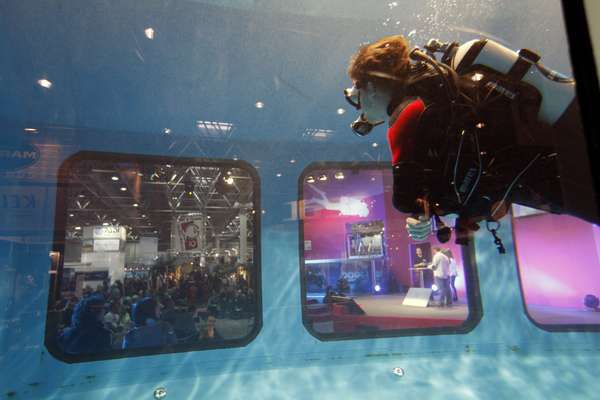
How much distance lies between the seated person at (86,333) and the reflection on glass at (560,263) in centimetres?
613

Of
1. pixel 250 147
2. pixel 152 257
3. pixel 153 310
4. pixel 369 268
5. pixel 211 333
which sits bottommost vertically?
pixel 211 333

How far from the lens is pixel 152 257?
4922 mm

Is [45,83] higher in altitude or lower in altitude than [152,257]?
higher

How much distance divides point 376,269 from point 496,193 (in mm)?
6185

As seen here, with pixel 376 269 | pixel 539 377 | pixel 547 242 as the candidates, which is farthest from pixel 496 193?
pixel 547 242

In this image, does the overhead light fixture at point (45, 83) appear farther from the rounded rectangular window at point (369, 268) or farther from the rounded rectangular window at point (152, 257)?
the rounded rectangular window at point (369, 268)

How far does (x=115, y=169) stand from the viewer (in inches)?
173

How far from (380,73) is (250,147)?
331cm

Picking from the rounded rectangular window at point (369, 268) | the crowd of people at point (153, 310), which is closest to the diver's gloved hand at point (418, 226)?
the rounded rectangular window at point (369, 268)

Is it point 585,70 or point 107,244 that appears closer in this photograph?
point 585,70

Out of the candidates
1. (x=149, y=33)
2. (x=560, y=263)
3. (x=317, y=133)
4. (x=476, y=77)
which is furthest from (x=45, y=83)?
(x=560, y=263)

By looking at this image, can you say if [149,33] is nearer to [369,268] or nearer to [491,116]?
[491,116]

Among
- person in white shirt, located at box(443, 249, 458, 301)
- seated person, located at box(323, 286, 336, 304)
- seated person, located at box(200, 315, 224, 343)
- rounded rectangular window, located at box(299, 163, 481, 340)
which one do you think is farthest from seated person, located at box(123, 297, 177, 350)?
person in white shirt, located at box(443, 249, 458, 301)

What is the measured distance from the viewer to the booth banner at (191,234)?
16.6ft
